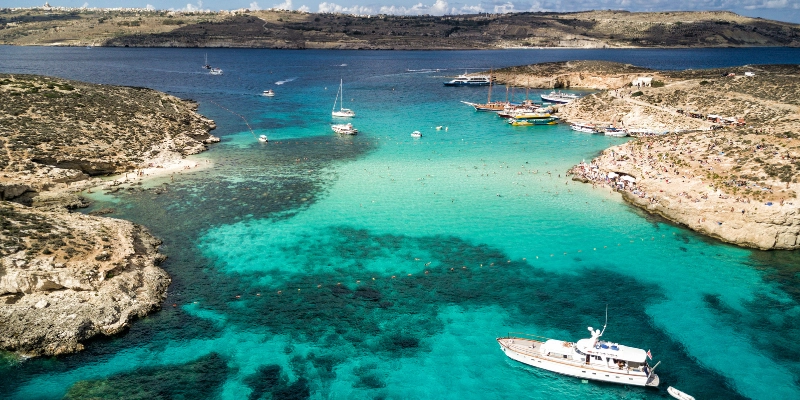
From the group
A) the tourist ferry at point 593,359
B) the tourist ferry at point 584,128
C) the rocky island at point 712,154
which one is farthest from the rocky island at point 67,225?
the tourist ferry at point 584,128

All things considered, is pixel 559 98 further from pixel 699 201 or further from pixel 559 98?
pixel 699 201

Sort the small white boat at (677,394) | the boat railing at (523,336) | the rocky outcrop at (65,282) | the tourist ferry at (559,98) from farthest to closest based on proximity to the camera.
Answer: the tourist ferry at (559,98), the boat railing at (523,336), the rocky outcrop at (65,282), the small white boat at (677,394)

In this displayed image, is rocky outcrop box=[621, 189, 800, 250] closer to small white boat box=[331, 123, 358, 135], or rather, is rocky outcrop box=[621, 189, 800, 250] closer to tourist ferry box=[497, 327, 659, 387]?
tourist ferry box=[497, 327, 659, 387]

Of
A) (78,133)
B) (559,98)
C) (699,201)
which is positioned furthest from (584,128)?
(78,133)

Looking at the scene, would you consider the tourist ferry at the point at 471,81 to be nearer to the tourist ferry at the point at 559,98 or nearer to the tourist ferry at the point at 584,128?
the tourist ferry at the point at 559,98

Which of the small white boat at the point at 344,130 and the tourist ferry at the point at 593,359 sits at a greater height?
the small white boat at the point at 344,130

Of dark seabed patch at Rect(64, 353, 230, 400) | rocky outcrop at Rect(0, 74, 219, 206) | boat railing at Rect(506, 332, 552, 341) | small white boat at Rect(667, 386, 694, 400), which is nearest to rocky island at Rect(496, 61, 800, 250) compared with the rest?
small white boat at Rect(667, 386, 694, 400)

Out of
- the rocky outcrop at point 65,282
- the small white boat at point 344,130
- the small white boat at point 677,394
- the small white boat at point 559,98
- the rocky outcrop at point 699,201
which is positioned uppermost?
the small white boat at point 559,98
